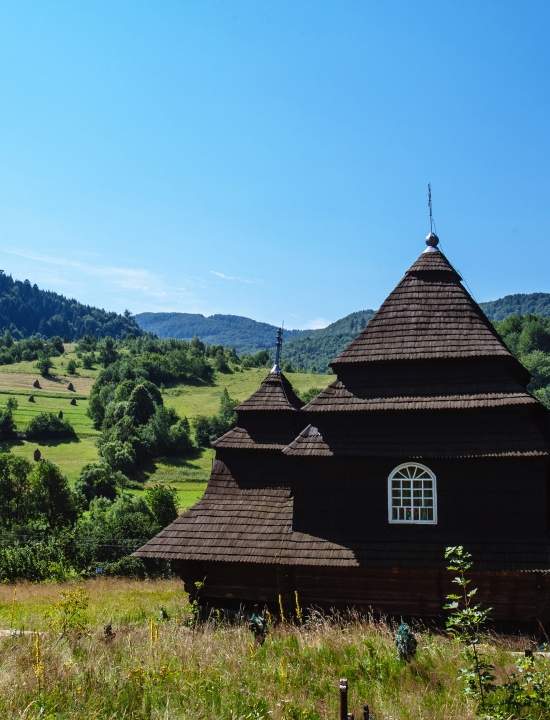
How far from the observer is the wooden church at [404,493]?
1328 centimetres

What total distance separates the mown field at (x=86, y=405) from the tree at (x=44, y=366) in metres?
1.31

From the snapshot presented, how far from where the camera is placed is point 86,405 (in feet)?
371

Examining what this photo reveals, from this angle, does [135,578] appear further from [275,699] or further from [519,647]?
[275,699]

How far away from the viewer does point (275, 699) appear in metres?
7.96

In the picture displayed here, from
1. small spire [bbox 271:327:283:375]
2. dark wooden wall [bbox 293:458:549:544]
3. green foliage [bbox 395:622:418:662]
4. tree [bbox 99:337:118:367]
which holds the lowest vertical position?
green foliage [bbox 395:622:418:662]

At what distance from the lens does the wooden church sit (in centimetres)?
1328

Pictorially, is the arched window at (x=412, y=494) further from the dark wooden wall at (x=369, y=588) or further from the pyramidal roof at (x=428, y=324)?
the pyramidal roof at (x=428, y=324)

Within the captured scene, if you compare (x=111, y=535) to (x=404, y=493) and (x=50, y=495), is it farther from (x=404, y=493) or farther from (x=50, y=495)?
(x=404, y=493)

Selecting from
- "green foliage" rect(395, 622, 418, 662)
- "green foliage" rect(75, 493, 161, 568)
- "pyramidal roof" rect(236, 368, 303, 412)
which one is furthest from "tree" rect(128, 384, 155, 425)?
"green foliage" rect(395, 622, 418, 662)

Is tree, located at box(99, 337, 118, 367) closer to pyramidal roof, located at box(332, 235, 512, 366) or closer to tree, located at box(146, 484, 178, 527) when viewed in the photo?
tree, located at box(146, 484, 178, 527)

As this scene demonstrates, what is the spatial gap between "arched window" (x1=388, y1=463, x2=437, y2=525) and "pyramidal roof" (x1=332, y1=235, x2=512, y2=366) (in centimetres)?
243

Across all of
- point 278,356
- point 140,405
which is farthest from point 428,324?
point 140,405

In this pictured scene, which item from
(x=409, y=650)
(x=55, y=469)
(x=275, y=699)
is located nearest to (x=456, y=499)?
(x=409, y=650)

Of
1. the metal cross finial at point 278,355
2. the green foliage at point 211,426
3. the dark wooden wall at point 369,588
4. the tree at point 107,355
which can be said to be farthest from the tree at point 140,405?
the dark wooden wall at point 369,588
